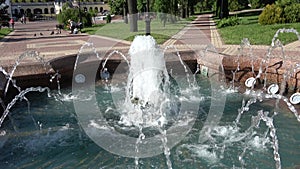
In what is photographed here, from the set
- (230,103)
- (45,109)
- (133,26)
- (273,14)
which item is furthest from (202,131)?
(273,14)

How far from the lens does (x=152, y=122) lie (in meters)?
5.48

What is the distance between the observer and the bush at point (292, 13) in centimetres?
1755

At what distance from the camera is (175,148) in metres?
4.54

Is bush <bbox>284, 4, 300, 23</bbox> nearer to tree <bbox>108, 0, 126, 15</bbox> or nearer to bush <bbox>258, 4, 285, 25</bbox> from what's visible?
bush <bbox>258, 4, 285, 25</bbox>

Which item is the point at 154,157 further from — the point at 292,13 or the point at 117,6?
the point at 117,6

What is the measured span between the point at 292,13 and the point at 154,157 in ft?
51.9

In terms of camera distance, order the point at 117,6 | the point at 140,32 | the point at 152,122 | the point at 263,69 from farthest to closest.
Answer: the point at 117,6
the point at 140,32
the point at 263,69
the point at 152,122

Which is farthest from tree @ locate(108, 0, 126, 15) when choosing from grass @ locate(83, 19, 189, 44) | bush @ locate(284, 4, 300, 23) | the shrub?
bush @ locate(284, 4, 300, 23)

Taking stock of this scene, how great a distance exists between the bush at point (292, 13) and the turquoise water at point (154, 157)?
1303 cm

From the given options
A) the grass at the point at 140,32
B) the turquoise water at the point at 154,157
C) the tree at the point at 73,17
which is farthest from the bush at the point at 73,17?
the turquoise water at the point at 154,157

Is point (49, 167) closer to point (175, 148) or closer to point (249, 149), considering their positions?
point (175, 148)

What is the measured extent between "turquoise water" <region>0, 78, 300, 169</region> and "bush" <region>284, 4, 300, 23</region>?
13034 mm

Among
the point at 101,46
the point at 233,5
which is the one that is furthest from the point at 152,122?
the point at 233,5

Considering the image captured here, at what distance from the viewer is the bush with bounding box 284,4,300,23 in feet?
57.6
